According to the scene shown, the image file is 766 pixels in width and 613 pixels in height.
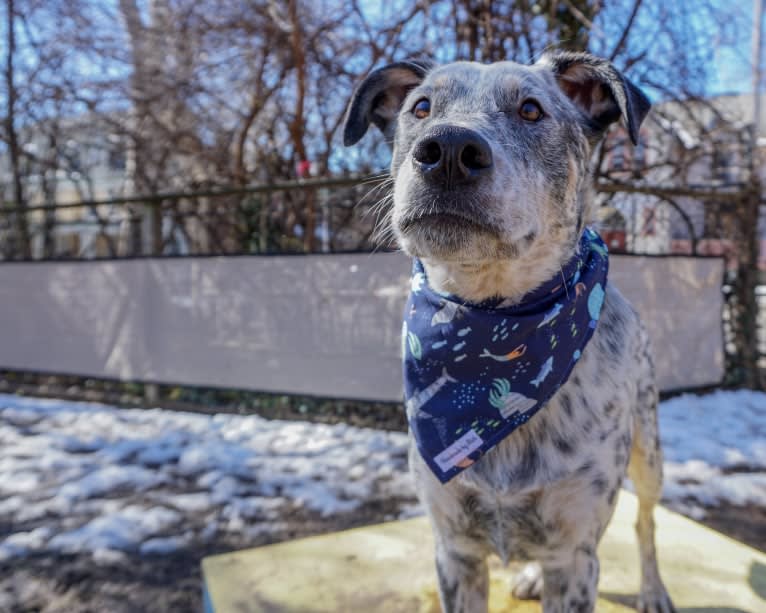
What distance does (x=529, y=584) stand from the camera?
2.27 metres

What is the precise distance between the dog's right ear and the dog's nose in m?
0.83

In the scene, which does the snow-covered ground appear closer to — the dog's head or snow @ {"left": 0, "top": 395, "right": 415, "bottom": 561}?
snow @ {"left": 0, "top": 395, "right": 415, "bottom": 561}

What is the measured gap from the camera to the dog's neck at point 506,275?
1695 millimetres

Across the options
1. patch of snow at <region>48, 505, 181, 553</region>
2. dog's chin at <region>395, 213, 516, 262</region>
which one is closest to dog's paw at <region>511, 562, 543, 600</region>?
dog's chin at <region>395, 213, 516, 262</region>

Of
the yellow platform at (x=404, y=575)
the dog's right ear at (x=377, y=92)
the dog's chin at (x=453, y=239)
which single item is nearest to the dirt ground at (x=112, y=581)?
the yellow platform at (x=404, y=575)

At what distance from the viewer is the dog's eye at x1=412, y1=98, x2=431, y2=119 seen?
1.79m

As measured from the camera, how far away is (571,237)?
5.80ft

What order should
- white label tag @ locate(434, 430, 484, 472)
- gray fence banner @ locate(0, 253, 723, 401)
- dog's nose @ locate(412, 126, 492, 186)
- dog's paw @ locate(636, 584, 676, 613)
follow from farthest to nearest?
gray fence banner @ locate(0, 253, 723, 401), dog's paw @ locate(636, 584, 676, 613), white label tag @ locate(434, 430, 484, 472), dog's nose @ locate(412, 126, 492, 186)

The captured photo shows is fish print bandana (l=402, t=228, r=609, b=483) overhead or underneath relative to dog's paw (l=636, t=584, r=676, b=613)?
overhead

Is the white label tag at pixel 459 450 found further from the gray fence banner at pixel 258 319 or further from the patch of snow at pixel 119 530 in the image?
the gray fence banner at pixel 258 319

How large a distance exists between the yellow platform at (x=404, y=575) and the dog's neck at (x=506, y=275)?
1.26 meters

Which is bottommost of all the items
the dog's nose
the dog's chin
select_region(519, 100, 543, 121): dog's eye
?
the dog's chin

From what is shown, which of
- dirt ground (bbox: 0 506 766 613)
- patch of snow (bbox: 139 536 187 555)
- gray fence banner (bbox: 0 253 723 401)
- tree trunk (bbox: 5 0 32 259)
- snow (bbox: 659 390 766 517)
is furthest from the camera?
tree trunk (bbox: 5 0 32 259)

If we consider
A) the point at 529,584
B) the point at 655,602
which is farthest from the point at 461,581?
the point at 655,602
